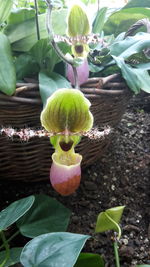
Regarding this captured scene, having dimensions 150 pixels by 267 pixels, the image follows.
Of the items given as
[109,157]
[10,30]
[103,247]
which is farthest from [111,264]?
[10,30]

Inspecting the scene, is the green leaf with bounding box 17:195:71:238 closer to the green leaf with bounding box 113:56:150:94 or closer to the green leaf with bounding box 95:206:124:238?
the green leaf with bounding box 95:206:124:238

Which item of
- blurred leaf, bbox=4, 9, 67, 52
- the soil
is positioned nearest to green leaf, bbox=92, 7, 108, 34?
blurred leaf, bbox=4, 9, 67, 52

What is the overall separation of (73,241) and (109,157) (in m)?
0.47

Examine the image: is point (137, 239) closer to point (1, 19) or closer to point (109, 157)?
point (109, 157)

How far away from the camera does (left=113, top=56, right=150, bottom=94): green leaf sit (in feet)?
2.38

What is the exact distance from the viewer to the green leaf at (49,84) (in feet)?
2.10

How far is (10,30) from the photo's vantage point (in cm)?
83

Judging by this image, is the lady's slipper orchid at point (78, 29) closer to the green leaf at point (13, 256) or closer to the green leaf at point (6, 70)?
the green leaf at point (6, 70)

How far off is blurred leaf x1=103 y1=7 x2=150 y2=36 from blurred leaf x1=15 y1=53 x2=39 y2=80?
295 millimetres

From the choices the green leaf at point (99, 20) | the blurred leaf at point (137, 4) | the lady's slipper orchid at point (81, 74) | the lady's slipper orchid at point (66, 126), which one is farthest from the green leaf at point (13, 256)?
the blurred leaf at point (137, 4)

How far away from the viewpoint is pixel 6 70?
678mm

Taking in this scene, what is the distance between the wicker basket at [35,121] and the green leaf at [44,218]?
95mm

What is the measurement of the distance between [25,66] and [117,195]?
0.42 metres

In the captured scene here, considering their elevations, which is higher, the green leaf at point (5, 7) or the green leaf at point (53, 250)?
the green leaf at point (5, 7)
